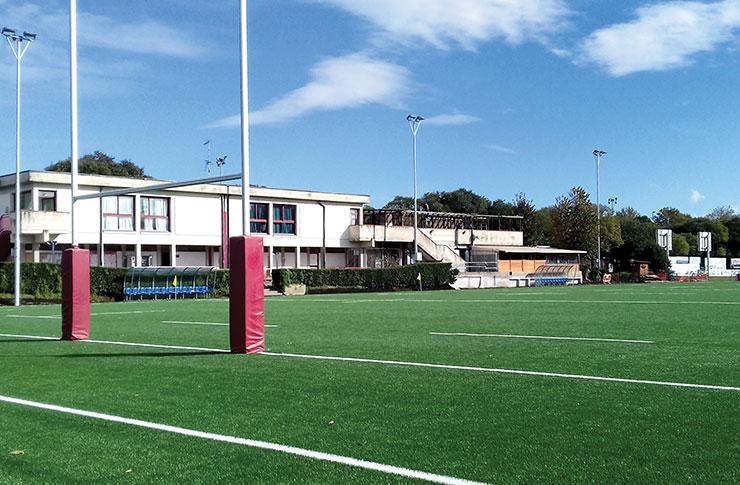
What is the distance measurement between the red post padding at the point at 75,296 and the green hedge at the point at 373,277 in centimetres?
2936

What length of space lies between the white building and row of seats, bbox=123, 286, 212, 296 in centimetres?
444

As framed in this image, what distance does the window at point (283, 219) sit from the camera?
57.4m

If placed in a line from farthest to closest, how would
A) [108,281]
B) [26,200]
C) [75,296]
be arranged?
[26,200] → [108,281] → [75,296]

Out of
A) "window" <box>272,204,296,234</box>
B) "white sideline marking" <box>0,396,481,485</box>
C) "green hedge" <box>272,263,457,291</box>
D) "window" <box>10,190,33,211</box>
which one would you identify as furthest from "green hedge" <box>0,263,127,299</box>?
"white sideline marking" <box>0,396,481,485</box>

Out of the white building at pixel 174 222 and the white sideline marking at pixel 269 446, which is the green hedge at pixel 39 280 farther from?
the white sideline marking at pixel 269 446

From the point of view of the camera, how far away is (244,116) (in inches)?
486

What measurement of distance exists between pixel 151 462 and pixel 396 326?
11.8 m

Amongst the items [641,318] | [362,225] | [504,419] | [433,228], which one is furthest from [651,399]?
[433,228]

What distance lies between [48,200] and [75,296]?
112 ft

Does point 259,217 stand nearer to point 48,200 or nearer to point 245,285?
point 48,200

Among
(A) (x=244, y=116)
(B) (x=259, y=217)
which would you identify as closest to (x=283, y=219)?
(B) (x=259, y=217)

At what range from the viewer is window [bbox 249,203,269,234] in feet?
184

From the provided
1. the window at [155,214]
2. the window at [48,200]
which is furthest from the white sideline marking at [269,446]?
the window at [155,214]

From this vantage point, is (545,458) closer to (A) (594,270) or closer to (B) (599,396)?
(B) (599,396)
